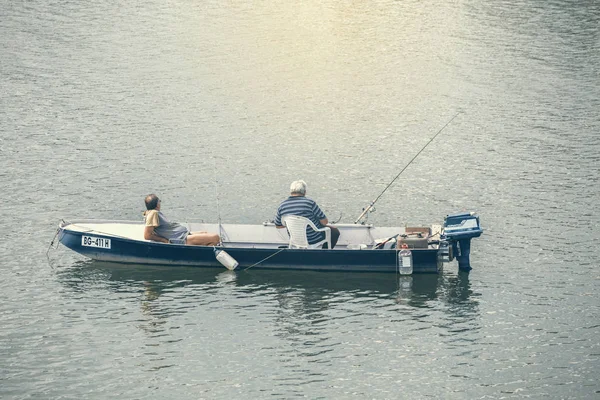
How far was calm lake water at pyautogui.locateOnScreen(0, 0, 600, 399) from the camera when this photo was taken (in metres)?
20.4

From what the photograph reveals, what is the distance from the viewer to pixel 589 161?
112 ft

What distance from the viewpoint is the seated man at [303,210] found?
79.3 feet

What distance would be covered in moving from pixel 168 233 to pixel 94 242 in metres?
1.56

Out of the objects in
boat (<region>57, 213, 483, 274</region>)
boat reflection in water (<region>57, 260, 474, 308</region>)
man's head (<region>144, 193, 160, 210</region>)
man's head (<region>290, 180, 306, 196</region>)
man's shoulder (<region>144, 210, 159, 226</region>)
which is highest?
man's head (<region>290, 180, 306, 196</region>)

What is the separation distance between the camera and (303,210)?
2414cm

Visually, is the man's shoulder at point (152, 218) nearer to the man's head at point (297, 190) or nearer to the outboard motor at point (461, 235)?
the man's head at point (297, 190)

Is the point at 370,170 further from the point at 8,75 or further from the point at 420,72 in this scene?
the point at 8,75

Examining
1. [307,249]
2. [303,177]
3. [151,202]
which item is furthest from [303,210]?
[303,177]

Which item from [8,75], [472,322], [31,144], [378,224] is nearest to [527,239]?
[378,224]

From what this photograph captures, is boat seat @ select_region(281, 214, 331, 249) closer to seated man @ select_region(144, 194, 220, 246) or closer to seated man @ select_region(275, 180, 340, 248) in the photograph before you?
seated man @ select_region(275, 180, 340, 248)

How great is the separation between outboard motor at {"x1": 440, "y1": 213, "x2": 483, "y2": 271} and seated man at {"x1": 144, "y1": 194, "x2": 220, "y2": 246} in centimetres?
483

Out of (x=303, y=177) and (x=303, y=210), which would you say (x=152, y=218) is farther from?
(x=303, y=177)

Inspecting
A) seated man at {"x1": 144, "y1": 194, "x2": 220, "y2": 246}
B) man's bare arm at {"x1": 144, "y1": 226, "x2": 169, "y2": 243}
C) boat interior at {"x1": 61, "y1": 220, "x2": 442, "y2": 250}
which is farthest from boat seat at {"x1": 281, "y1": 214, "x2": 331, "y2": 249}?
man's bare arm at {"x1": 144, "y1": 226, "x2": 169, "y2": 243}

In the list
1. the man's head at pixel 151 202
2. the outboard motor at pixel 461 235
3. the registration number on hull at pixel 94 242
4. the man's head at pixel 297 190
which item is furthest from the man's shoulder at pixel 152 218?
the outboard motor at pixel 461 235
